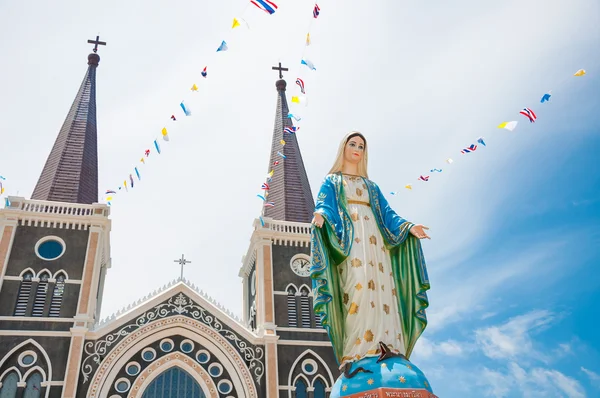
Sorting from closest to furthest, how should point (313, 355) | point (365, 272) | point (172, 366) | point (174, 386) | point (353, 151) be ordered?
1. point (365, 272)
2. point (353, 151)
3. point (174, 386)
4. point (172, 366)
5. point (313, 355)

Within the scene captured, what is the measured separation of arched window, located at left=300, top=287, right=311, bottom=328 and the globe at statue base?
1318 centimetres

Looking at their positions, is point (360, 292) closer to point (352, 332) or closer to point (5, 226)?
point (352, 332)

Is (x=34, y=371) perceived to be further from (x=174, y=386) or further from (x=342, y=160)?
(x=342, y=160)

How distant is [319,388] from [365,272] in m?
12.1

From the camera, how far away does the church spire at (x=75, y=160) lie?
21469 mm

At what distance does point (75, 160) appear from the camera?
22594 millimetres

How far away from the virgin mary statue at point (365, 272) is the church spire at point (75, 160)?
15.4 meters

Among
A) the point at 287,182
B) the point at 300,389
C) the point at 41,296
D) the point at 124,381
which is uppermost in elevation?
the point at 287,182

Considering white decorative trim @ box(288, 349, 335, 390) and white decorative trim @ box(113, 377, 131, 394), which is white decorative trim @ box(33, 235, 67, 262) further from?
white decorative trim @ box(288, 349, 335, 390)

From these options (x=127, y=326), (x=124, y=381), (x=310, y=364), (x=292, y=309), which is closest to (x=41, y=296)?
(x=127, y=326)

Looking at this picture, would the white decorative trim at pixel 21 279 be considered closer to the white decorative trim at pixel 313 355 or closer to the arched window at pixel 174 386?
the arched window at pixel 174 386

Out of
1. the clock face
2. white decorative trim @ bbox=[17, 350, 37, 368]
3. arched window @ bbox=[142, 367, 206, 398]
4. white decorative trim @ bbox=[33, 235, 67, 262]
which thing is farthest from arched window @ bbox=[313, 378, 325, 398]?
white decorative trim @ bbox=[33, 235, 67, 262]

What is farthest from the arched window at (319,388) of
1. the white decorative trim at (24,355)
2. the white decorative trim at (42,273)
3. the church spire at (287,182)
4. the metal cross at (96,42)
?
the metal cross at (96,42)

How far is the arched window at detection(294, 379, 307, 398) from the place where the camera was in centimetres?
1848
